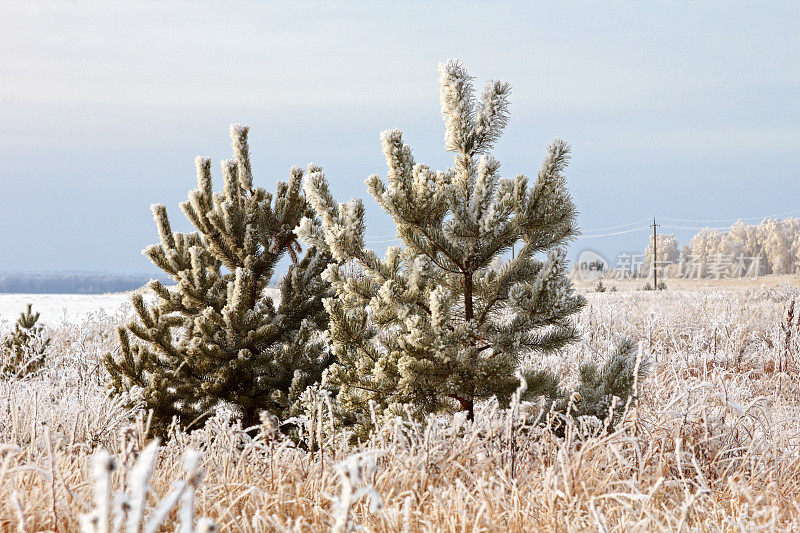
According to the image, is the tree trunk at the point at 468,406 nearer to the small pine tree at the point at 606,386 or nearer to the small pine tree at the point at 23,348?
the small pine tree at the point at 606,386

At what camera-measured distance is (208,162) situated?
20.6ft

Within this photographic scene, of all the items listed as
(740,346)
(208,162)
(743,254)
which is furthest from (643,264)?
(208,162)

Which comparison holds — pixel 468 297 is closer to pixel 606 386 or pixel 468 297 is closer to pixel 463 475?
pixel 606 386

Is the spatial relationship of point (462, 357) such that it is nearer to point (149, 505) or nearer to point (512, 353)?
point (512, 353)

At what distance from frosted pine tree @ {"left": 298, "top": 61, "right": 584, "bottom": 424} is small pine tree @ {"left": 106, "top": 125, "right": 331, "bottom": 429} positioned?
5.14ft

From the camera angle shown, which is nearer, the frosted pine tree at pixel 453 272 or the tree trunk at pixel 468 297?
the frosted pine tree at pixel 453 272

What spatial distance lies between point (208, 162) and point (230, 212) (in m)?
0.66

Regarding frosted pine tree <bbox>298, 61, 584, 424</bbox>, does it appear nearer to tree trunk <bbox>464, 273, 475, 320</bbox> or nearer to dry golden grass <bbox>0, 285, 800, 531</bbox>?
tree trunk <bbox>464, 273, 475, 320</bbox>

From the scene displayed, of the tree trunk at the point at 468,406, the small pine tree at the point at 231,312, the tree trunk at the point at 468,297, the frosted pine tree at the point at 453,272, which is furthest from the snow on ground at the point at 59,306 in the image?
the tree trunk at the point at 468,297

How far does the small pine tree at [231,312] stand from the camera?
579cm

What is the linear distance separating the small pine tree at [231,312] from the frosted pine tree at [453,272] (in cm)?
157

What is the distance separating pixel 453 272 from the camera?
14.7 ft

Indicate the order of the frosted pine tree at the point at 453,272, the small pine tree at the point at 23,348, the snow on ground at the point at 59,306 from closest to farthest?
the frosted pine tree at the point at 453,272, the small pine tree at the point at 23,348, the snow on ground at the point at 59,306

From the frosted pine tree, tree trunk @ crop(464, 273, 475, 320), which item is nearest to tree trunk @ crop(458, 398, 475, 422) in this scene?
the frosted pine tree
